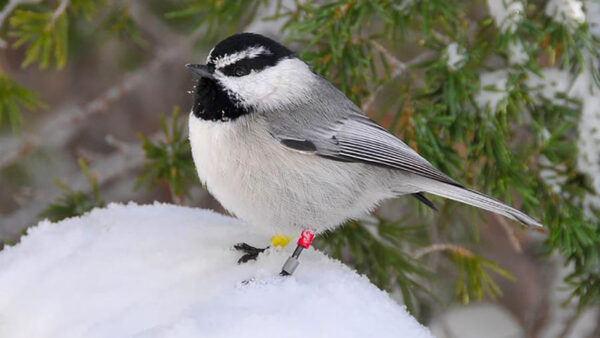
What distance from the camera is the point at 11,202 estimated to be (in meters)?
2.93

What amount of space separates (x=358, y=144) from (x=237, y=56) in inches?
13.3

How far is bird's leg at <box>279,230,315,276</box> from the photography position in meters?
1.41

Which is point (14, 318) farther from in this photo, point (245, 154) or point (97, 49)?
point (97, 49)

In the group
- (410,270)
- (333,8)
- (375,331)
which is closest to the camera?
(375,331)

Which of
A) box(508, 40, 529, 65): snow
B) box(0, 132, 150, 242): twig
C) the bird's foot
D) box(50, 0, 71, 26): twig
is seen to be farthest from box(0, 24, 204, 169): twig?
box(508, 40, 529, 65): snow

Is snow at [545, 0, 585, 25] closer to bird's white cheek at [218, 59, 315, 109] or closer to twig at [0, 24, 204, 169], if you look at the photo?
→ bird's white cheek at [218, 59, 315, 109]

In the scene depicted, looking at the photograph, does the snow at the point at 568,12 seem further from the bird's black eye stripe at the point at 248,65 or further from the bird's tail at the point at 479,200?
the bird's black eye stripe at the point at 248,65

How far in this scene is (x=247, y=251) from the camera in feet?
4.98

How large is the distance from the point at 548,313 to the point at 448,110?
47.7 inches

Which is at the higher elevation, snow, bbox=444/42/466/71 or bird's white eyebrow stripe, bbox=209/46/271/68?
bird's white eyebrow stripe, bbox=209/46/271/68

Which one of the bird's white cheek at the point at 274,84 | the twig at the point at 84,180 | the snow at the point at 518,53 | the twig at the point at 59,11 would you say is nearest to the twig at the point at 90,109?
the twig at the point at 84,180

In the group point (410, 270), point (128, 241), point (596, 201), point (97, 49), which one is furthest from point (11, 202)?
point (596, 201)

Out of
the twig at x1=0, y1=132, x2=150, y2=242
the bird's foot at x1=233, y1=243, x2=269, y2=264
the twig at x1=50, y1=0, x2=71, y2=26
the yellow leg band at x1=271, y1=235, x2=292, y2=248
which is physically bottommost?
the twig at x1=0, y1=132, x2=150, y2=242

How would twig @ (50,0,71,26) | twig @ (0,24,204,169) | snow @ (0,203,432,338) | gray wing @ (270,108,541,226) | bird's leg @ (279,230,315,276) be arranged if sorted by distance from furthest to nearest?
twig @ (0,24,204,169) < twig @ (50,0,71,26) < gray wing @ (270,108,541,226) < bird's leg @ (279,230,315,276) < snow @ (0,203,432,338)
